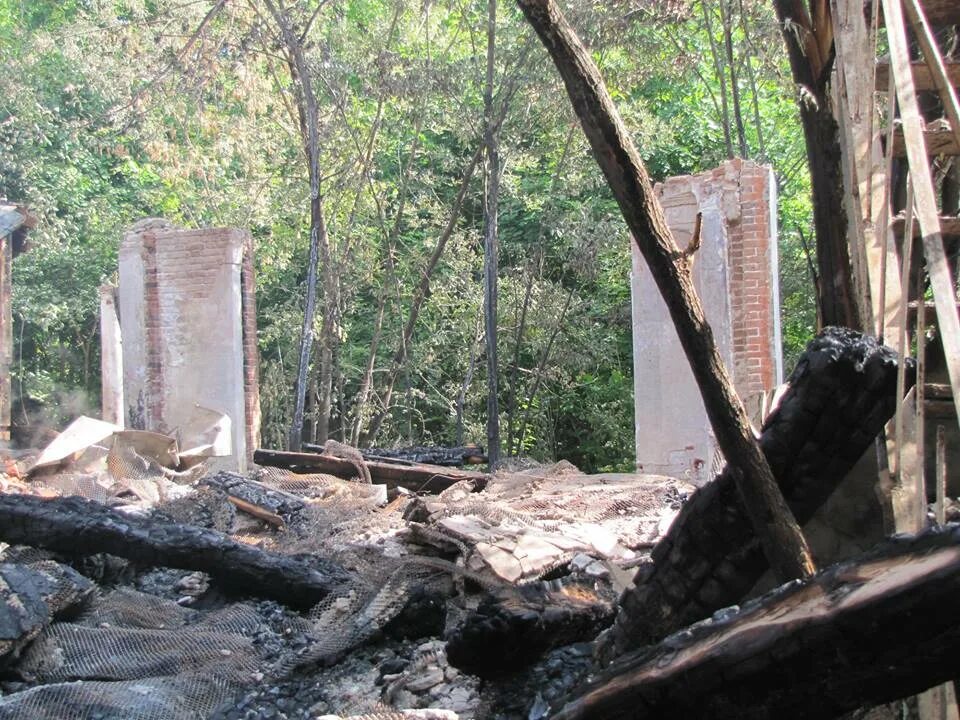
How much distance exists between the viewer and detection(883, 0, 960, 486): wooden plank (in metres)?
2.23

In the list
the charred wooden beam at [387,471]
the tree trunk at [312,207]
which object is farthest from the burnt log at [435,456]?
the tree trunk at [312,207]

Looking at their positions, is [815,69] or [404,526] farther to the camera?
[404,526]

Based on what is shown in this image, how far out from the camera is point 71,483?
8164 millimetres

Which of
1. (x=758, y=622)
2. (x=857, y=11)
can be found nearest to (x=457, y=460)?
(x=857, y=11)

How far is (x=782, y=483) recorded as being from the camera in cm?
290

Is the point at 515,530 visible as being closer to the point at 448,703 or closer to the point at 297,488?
the point at 448,703

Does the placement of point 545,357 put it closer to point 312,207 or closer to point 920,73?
point 312,207

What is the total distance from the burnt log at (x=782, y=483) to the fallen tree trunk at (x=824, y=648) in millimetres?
770

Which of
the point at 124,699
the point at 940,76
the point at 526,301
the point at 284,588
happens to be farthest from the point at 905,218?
the point at 526,301

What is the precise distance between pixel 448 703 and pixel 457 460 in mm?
6465

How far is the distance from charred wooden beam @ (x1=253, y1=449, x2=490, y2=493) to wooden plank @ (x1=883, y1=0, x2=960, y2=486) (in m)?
6.08

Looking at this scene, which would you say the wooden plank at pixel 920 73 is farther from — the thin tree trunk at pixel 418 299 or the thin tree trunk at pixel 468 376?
the thin tree trunk at pixel 468 376

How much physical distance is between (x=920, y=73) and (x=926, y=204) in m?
1.57

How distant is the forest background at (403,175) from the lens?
12.4 metres
